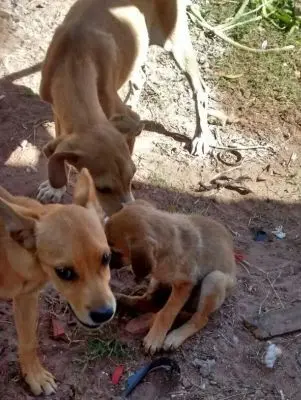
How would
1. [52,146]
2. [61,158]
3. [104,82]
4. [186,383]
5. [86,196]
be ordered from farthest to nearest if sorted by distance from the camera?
[104,82], [52,146], [61,158], [186,383], [86,196]

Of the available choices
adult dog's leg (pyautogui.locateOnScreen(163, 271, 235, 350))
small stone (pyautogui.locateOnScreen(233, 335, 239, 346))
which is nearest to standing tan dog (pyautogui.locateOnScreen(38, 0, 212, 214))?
adult dog's leg (pyautogui.locateOnScreen(163, 271, 235, 350))

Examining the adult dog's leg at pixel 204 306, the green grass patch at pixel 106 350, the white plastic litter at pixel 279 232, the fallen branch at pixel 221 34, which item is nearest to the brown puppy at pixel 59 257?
the green grass patch at pixel 106 350

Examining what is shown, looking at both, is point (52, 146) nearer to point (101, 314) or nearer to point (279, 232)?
point (101, 314)

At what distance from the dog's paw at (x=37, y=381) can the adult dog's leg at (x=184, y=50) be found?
9.72ft

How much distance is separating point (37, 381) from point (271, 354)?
1555mm

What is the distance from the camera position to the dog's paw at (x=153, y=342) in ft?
16.1

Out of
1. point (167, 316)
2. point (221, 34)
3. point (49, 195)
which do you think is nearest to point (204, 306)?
point (167, 316)

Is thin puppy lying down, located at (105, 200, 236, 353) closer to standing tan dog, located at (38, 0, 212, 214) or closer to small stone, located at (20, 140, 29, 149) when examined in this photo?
standing tan dog, located at (38, 0, 212, 214)

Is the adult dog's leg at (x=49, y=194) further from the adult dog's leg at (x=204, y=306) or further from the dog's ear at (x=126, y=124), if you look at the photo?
the adult dog's leg at (x=204, y=306)

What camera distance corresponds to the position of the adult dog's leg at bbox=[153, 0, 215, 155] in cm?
687

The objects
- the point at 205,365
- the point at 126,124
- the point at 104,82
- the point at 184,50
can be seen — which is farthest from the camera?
the point at 184,50

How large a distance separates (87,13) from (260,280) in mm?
2599

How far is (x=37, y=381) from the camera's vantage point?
15.1 ft

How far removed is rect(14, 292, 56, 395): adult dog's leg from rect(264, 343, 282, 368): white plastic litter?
1412 mm
